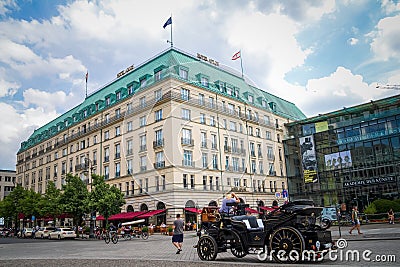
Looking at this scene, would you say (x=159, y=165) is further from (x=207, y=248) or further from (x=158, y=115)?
(x=207, y=248)

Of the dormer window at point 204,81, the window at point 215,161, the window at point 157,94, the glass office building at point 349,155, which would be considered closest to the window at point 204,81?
the dormer window at point 204,81

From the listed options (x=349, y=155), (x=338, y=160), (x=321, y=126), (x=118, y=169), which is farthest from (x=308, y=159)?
(x=118, y=169)

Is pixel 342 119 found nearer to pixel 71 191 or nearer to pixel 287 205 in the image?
pixel 71 191

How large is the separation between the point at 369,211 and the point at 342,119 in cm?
2127

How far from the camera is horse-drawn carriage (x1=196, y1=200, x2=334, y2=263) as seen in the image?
390 inches

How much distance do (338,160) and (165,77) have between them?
4829 cm

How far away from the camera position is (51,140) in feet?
272

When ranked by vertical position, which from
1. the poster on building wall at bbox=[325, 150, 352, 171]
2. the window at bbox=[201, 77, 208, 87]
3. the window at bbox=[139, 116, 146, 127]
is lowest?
Answer: the window at bbox=[139, 116, 146, 127]

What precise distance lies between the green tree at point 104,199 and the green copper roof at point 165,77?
14.3 meters

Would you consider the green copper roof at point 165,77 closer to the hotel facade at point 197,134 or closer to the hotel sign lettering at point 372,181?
the hotel facade at point 197,134

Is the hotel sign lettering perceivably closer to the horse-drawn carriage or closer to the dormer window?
the horse-drawn carriage

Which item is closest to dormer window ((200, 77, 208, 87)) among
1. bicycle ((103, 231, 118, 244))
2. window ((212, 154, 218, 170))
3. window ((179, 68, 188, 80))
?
window ((179, 68, 188, 80))

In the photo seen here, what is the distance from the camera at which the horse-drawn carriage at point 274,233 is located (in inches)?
390

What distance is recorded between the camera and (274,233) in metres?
10.2
